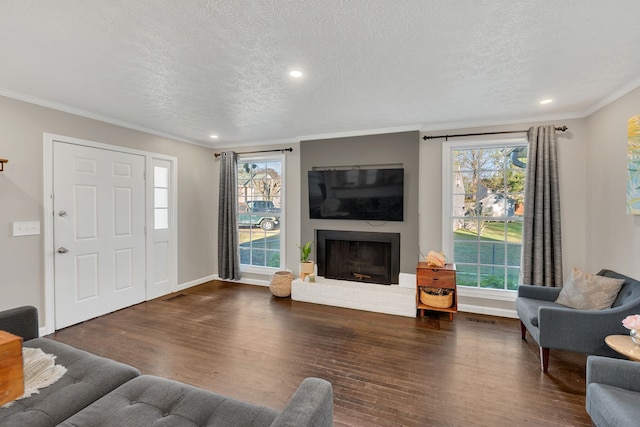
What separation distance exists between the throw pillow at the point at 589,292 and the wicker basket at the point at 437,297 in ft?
3.44

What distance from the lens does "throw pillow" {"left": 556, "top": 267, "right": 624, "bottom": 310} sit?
2.48m

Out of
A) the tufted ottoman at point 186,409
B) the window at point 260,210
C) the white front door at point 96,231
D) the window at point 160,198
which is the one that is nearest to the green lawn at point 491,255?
the window at point 260,210

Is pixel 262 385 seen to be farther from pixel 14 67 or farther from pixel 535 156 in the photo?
pixel 535 156

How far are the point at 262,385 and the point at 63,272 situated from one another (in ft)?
9.08

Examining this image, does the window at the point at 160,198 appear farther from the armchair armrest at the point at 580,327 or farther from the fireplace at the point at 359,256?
the armchair armrest at the point at 580,327

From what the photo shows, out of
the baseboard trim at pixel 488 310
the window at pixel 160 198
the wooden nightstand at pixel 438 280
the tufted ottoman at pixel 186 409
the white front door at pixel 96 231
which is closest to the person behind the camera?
the tufted ottoman at pixel 186 409

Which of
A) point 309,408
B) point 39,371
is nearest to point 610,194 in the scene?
point 309,408

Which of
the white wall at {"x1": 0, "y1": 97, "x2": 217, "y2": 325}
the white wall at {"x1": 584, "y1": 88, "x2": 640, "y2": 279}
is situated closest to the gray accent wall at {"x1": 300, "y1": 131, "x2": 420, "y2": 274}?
the white wall at {"x1": 584, "y1": 88, "x2": 640, "y2": 279}

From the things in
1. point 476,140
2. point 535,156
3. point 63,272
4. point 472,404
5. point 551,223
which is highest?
point 476,140

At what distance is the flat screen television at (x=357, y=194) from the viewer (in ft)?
13.3

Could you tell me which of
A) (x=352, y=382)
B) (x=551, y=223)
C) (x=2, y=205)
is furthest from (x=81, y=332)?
(x=551, y=223)

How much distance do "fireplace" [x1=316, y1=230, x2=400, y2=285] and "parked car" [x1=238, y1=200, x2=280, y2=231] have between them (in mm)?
936

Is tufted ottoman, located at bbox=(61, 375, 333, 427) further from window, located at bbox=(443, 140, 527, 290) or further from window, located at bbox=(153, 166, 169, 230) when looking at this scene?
window, located at bbox=(153, 166, 169, 230)

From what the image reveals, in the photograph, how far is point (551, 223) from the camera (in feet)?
11.0
